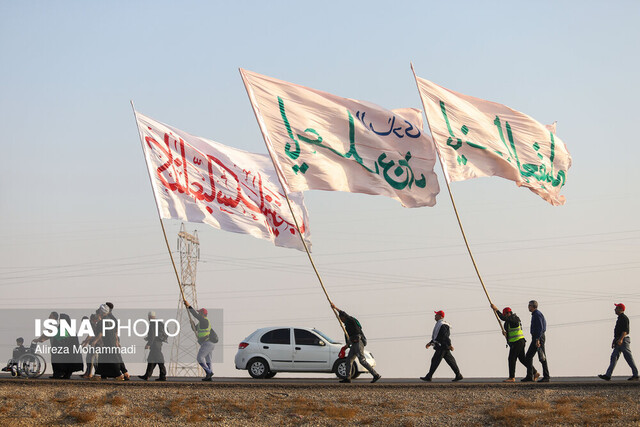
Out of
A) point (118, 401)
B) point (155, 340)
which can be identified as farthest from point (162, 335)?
point (118, 401)

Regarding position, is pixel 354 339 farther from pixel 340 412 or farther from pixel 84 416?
pixel 84 416

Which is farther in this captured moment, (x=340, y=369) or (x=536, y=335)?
(x=340, y=369)

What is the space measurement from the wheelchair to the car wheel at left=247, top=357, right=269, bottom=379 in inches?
208

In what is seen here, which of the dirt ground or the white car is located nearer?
the dirt ground

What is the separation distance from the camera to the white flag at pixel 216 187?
76.9 ft

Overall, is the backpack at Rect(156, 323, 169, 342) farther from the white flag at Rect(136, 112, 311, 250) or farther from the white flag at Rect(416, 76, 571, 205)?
the white flag at Rect(416, 76, 571, 205)

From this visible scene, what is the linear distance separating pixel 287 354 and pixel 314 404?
5189mm

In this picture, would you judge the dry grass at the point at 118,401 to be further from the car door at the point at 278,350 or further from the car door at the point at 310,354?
the car door at the point at 310,354

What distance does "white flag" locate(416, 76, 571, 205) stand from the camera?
78.6 feet

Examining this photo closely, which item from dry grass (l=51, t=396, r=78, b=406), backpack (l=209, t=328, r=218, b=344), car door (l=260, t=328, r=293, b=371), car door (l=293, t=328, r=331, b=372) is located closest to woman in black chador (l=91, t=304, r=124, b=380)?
backpack (l=209, t=328, r=218, b=344)

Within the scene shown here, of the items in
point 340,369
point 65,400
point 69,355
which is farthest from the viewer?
point 340,369

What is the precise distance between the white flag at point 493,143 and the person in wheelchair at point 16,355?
1160 cm

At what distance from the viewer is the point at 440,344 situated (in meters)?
22.8

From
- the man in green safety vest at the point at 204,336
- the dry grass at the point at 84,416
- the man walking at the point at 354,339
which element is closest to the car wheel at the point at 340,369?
the man walking at the point at 354,339
